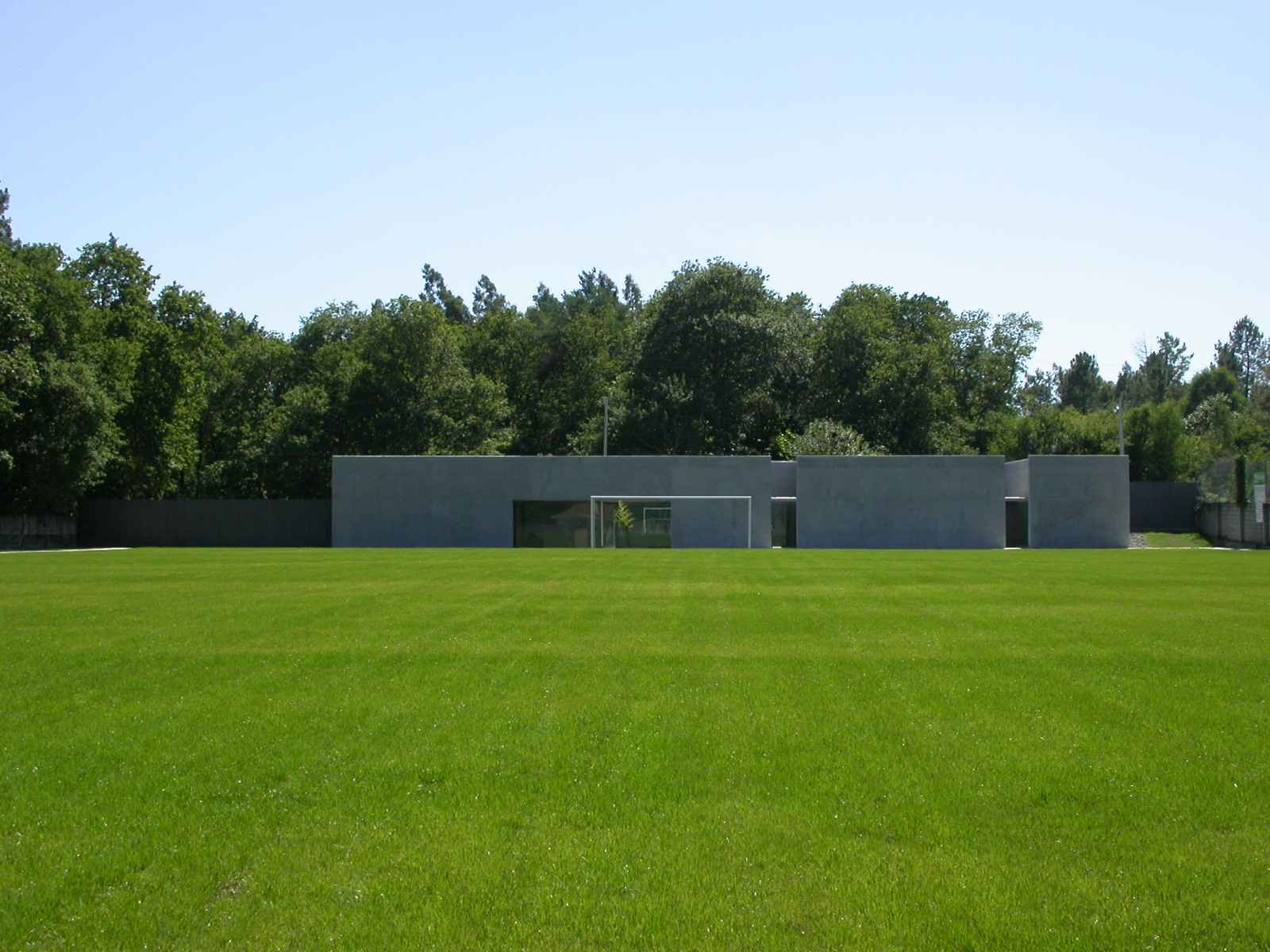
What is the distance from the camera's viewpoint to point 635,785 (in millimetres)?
8172

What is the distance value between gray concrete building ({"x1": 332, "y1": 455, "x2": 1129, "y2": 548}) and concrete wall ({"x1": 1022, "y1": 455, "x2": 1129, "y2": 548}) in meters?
0.05

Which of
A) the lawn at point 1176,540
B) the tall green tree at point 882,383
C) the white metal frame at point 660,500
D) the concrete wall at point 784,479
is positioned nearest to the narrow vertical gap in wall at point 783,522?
the concrete wall at point 784,479

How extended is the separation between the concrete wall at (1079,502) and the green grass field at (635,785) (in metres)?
38.8

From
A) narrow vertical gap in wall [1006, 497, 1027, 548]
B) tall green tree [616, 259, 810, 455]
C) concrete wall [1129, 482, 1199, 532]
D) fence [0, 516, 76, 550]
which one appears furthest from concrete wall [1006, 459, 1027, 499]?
fence [0, 516, 76, 550]

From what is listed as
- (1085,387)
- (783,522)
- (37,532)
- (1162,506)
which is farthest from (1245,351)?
(37,532)

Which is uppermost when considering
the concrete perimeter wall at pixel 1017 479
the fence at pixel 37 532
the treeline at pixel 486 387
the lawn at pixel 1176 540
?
the treeline at pixel 486 387

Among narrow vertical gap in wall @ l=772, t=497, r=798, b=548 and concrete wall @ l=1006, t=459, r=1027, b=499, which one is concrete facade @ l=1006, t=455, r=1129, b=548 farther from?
narrow vertical gap in wall @ l=772, t=497, r=798, b=548

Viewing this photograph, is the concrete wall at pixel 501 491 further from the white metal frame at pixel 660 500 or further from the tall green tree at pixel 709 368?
the tall green tree at pixel 709 368

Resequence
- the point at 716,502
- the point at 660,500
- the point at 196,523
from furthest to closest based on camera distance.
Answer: the point at 196,523 < the point at 660,500 < the point at 716,502

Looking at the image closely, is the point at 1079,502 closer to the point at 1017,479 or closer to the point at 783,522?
the point at 1017,479

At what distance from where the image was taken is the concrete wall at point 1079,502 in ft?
180

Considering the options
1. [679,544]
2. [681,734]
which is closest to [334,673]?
[681,734]

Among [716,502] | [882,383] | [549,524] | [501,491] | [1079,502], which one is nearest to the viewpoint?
[716,502]

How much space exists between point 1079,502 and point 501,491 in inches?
1021
